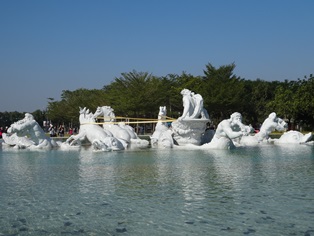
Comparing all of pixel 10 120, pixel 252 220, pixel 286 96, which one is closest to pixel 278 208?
pixel 252 220

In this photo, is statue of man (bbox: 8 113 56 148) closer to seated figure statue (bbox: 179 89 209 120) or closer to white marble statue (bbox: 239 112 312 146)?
seated figure statue (bbox: 179 89 209 120)

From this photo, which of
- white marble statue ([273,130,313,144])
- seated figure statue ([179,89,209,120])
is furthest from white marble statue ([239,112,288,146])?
seated figure statue ([179,89,209,120])

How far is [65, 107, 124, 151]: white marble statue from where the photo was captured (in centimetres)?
1802

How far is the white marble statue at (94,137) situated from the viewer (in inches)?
709

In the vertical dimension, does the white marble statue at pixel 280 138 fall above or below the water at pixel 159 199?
above

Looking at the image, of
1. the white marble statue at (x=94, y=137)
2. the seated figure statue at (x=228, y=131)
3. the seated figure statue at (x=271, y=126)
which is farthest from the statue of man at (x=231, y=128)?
the seated figure statue at (x=271, y=126)

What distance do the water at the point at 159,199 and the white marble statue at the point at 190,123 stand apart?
7606 mm

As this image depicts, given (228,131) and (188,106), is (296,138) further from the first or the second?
(188,106)

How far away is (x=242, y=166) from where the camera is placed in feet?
39.3

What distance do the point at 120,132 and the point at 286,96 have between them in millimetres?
37208

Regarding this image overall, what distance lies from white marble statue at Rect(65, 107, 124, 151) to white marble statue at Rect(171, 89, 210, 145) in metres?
3.32

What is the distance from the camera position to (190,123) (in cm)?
2038

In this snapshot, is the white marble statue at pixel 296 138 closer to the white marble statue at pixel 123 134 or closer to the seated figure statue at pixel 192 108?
the seated figure statue at pixel 192 108

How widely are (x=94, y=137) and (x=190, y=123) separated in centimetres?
456
